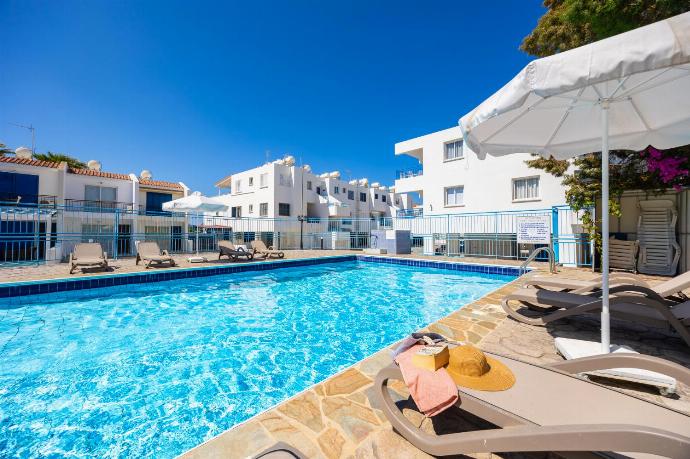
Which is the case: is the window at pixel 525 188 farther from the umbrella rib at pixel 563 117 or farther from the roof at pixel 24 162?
the roof at pixel 24 162

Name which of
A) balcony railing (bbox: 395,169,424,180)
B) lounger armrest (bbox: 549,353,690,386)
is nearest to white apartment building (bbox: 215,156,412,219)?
balcony railing (bbox: 395,169,424,180)

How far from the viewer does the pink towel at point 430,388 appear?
1639mm

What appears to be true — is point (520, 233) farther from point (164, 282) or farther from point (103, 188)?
point (103, 188)

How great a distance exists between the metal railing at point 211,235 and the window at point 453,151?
383 cm

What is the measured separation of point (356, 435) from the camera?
1.95 m

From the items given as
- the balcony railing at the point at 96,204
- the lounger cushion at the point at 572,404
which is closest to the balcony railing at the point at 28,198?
the balcony railing at the point at 96,204

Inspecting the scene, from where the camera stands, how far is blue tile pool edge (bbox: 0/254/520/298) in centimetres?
733

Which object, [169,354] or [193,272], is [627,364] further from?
[193,272]

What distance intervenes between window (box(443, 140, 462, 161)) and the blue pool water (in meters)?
10.9

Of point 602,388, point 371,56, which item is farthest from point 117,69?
point 602,388

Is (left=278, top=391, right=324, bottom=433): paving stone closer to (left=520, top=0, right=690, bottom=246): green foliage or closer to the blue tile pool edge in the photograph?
the blue tile pool edge

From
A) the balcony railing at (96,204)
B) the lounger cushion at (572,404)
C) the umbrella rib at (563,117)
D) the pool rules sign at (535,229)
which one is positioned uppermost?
the balcony railing at (96,204)

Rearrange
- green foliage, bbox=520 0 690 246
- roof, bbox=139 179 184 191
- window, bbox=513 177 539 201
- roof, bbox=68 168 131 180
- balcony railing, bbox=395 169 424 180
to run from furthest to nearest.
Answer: roof, bbox=139 179 184 191 → roof, bbox=68 168 131 180 → balcony railing, bbox=395 169 424 180 → window, bbox=513 177 539 201 → green foliage, bbox=520 0 690 246

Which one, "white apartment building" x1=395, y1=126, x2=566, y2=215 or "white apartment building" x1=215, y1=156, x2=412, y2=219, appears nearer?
"white apartment building" x1=395, y1=126, x2=566, y2=215
